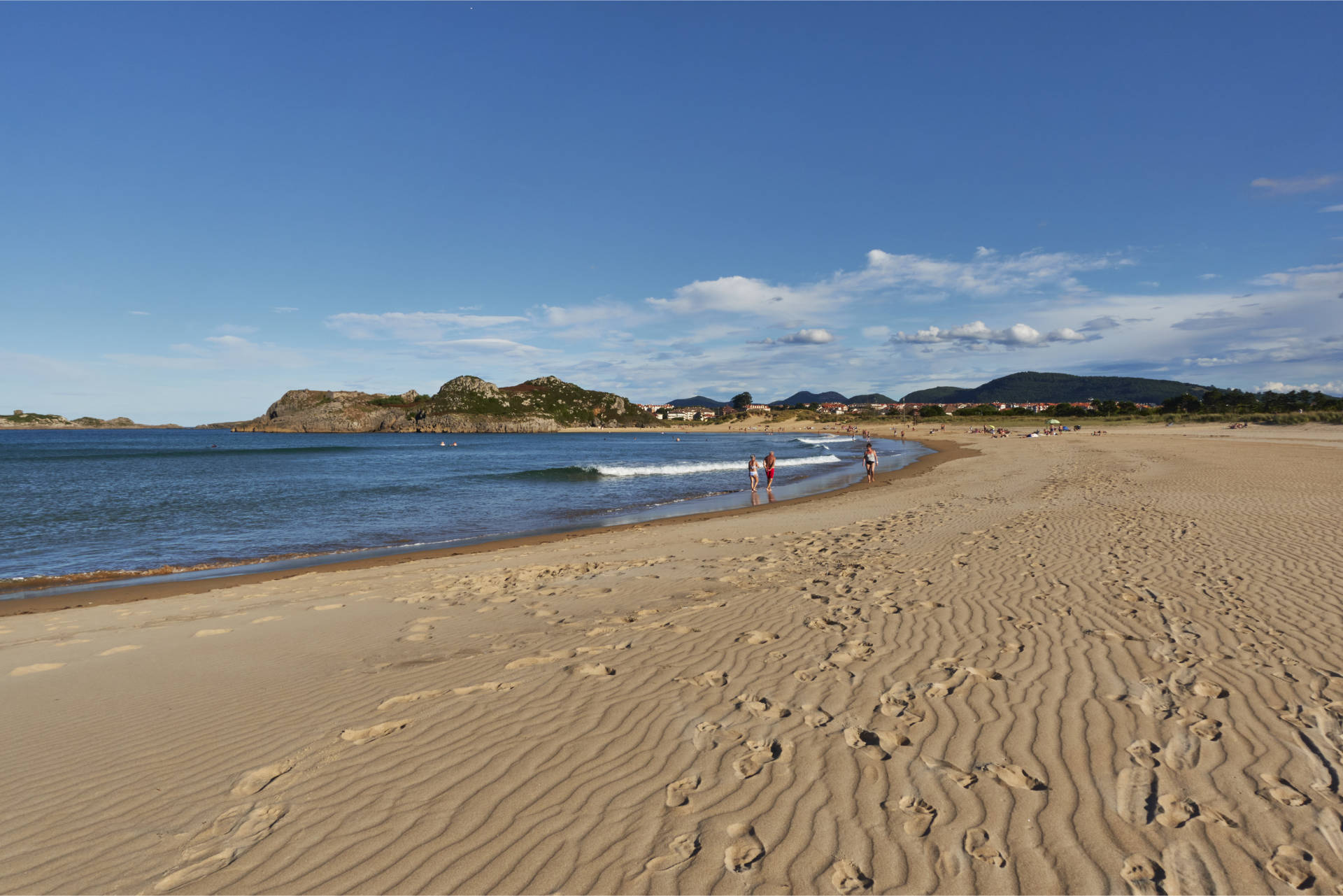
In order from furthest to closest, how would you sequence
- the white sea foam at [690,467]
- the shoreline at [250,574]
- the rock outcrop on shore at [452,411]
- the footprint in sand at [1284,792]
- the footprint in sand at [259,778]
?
the rock outcrop on shore at [452,411] → the white sea foam at [690,467] → the shoreline at [250,574] → the footprint in sand at [259,778] → the footprint in sand at [1284,792]

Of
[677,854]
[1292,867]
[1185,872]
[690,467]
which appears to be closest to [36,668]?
[677,854]

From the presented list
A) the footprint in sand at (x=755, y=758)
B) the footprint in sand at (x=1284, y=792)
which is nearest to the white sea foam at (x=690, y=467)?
the footprint in sand at (x=755, y=758)

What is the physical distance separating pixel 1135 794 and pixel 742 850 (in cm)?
257

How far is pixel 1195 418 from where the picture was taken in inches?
3435

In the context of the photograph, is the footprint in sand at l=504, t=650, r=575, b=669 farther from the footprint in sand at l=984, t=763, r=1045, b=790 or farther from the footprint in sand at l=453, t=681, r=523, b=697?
the footprint in sand at l=984, t=763, r=1045, b=790

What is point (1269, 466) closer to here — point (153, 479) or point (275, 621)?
point (275, 621)

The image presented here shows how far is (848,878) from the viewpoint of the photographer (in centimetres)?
314

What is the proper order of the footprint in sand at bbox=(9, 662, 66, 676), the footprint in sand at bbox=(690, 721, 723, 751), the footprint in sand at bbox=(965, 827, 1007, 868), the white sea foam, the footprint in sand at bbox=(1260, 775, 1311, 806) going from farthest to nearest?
1. the white sea foam
2. the footprint in sand at bbox=(9, 662, 66, 676)
3. the footprint in sand at bbox=(690, 721, 723, 751)
4. the footprint in sand at bbox=(1260, 775, 1311, 806)
5. the footprint in sand at bbox=(965, 827, 1007, 868)

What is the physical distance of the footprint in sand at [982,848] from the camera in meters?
3.20

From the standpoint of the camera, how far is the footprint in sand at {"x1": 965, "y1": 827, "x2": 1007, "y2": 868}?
3203 mm

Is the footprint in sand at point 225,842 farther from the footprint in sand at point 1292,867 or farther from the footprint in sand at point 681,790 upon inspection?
the footprint in sand at point 1292,867

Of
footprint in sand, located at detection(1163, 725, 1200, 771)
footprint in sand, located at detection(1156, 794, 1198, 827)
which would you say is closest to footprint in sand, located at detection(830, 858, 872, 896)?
footprint in sand, located at detection(1156, 794, 1198, 827)

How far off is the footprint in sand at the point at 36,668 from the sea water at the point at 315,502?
309 inches

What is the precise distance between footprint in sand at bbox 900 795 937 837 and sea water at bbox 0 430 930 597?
48.3 feet
